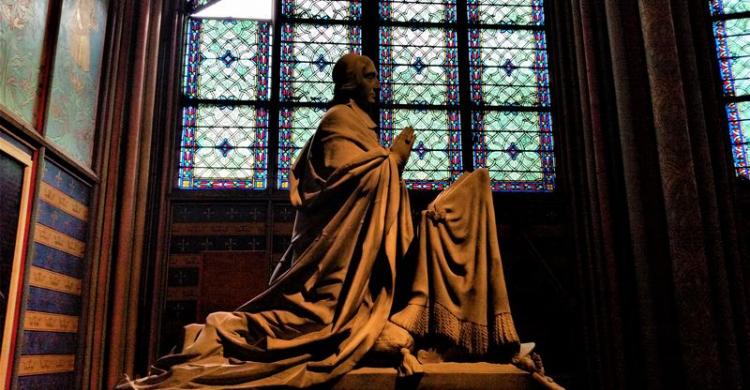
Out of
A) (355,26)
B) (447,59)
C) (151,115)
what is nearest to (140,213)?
(151,115)

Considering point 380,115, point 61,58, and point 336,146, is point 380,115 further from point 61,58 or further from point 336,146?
point 336,146

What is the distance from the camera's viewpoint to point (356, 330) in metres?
2.83

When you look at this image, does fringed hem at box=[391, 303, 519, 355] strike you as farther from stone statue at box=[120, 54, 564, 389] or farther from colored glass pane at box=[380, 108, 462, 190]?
colored glass pane at box=[380, 108, 462, 190]

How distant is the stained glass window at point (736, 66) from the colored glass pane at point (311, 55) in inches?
156

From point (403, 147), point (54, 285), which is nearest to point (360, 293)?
point (403, 147)

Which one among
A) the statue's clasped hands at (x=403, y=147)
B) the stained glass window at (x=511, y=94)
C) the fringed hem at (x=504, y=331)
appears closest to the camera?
the fringed hem at (x=504, y=331)

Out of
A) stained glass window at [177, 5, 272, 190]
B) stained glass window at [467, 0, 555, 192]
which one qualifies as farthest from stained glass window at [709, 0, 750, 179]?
stained glass window at [177, 5, 272, 190]

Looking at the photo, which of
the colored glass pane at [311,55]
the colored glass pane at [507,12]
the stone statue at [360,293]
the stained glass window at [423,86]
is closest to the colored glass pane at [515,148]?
the stained glass window at [423,86]

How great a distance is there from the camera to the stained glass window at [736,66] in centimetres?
738

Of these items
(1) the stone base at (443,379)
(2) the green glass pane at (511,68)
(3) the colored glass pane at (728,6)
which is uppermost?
(3) the colored glass pane at (728,6)

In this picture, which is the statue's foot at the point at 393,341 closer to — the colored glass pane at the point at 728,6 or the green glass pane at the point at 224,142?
the green glass pane at the point at 224,142

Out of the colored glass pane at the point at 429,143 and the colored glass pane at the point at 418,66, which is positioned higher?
the colored glass pane at the point at 418,66

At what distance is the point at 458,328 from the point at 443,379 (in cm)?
22

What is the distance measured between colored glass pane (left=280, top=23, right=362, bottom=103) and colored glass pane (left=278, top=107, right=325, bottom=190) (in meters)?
0.13
